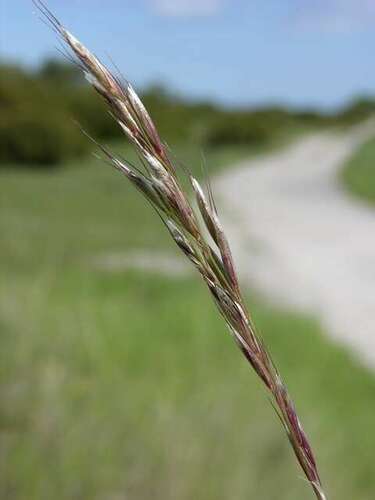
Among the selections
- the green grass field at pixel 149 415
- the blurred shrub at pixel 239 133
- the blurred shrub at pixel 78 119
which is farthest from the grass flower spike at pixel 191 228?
the blurred shrub at pixel 239 133

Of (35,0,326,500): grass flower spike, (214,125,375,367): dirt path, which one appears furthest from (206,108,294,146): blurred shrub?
(35,0,326,500): grass flower spike

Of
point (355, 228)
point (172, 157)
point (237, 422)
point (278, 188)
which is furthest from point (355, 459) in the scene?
point (278, 188)

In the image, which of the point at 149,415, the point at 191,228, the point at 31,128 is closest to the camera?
the point at 191,228

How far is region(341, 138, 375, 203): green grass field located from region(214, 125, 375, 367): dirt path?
0.66 ft

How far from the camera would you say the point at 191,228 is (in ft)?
1.38

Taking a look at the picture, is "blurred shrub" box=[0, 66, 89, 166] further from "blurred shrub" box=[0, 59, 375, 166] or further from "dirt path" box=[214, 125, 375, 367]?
"dirt path" box=[214, 125, 375, 367]

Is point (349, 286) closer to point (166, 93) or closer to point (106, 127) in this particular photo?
point (106, 127)

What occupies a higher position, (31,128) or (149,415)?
(149,415)

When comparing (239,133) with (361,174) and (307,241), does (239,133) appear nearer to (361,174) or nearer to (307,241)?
(361,174)

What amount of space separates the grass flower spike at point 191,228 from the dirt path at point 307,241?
18.6 ft

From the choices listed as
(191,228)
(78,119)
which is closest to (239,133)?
(78,119)

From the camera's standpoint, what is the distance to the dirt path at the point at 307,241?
7070 millimetres

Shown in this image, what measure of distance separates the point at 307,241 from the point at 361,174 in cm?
521

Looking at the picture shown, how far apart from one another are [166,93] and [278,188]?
1081 cm
